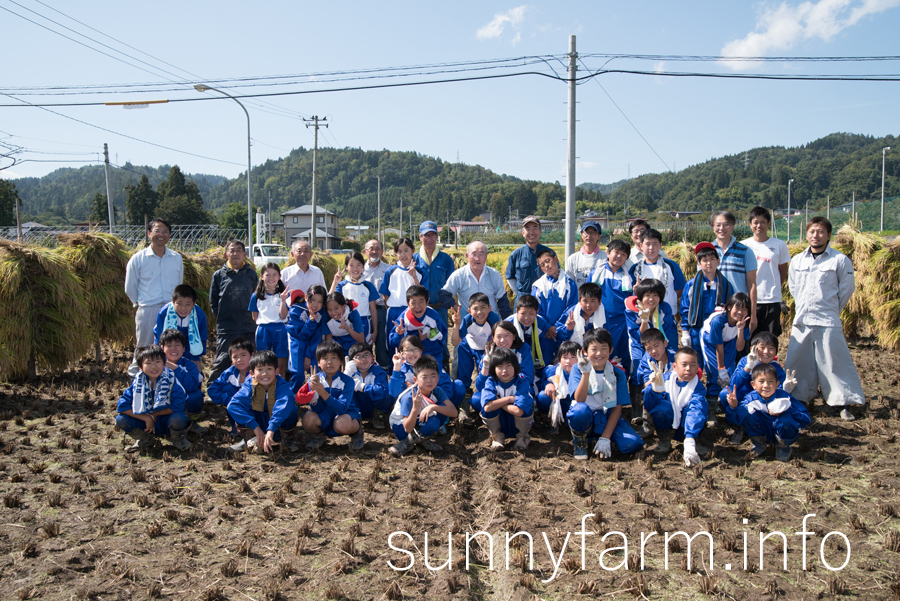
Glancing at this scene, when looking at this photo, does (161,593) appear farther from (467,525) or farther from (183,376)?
(183,376)

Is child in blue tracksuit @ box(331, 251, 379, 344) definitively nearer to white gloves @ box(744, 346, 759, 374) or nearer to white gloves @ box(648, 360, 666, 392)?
white gloves @ box(648, 360, 666, 392)

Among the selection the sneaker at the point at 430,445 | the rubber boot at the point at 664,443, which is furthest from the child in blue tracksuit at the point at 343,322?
the rubber boot at the point at 664,443

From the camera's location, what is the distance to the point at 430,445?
202 inches

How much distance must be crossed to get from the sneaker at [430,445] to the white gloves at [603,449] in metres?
1.42

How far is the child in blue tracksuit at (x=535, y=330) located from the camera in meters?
5.59

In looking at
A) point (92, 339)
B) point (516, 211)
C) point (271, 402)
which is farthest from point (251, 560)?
point (516, 211)

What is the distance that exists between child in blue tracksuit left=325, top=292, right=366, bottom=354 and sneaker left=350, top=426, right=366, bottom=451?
122cm

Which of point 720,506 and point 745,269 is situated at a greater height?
point 745,269

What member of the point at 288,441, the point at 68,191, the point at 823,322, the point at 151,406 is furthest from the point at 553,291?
the point at 68,191

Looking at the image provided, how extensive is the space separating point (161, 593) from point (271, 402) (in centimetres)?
232

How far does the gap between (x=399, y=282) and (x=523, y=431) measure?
90.5 inches

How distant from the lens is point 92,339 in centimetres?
865

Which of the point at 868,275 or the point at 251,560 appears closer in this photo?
the point at 251,560

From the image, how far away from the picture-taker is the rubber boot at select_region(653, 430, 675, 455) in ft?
16.2
